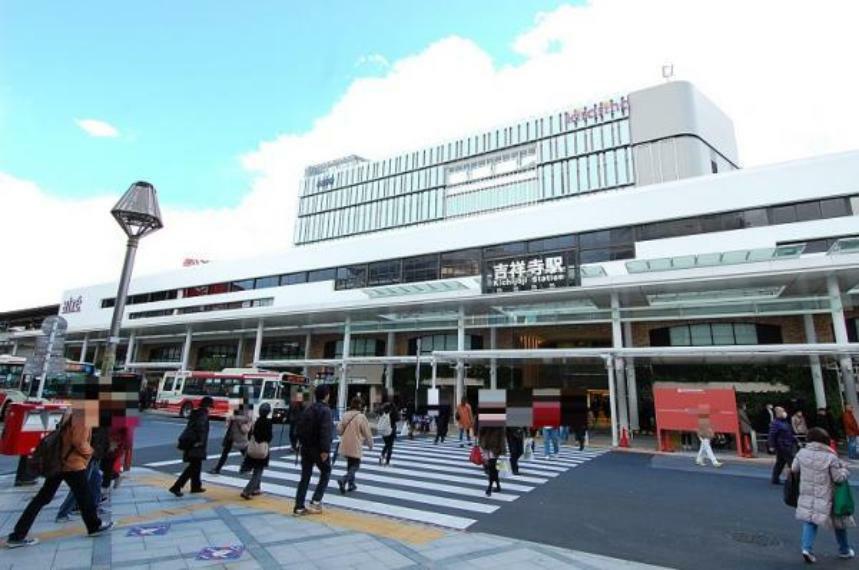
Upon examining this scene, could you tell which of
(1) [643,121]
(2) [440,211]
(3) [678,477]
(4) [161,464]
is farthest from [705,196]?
(2) [440,211]

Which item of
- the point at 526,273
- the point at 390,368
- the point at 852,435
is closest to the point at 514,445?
the point at 852,435

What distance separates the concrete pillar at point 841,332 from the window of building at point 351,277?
21.9 metres

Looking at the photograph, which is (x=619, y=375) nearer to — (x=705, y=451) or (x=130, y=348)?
(x=705, y=451)

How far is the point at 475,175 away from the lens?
245ft

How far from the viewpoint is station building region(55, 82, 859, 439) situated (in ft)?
60.2

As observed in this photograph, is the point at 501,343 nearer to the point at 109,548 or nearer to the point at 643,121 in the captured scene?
the point at 109,548

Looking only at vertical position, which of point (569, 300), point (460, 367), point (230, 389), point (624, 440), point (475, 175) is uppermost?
point (475, 175)

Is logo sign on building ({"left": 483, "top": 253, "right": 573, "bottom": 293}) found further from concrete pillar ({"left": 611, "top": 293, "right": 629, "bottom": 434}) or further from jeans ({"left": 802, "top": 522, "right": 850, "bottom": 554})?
jeans ({"left": 802, "top": 522, "right": 850, "bottom": 554})

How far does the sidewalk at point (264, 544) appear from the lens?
4727mm

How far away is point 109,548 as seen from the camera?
502 centimetres

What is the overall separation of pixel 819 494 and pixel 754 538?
4.46ft

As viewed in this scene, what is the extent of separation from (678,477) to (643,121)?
192 feet

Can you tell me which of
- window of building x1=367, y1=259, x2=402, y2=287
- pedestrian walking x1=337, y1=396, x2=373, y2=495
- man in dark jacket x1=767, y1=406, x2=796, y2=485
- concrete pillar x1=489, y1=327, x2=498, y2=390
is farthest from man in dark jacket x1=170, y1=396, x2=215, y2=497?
window of building x1=367, y1=259, x2=402, y2=287

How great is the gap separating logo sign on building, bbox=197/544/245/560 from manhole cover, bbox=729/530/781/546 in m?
5.96
